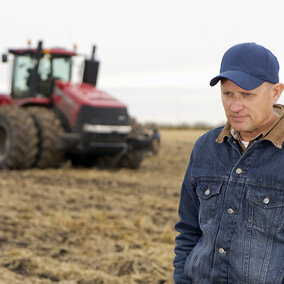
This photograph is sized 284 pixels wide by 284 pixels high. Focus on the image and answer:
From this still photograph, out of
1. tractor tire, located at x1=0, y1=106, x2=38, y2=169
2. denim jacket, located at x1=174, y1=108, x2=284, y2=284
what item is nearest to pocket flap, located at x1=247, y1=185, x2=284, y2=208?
denim jacket, located at x1=174, y1=108, x2=284, y2=284

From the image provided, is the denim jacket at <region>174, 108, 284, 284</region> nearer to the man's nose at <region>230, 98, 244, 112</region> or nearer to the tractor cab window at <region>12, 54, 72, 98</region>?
the man's nose at <region>230, 98, 244, 112</region>

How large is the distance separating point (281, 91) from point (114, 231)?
14.7 ft

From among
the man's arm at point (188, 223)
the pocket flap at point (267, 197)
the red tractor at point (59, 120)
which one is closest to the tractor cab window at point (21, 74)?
the red tractor at point (59, 120)

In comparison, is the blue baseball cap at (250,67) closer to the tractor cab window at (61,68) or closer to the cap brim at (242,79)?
the cap brim at (242,79)

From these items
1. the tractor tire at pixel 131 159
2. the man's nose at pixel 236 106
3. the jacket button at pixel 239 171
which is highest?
the man's nose at pixel 236 106

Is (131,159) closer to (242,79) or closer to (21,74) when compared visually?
(21,74)

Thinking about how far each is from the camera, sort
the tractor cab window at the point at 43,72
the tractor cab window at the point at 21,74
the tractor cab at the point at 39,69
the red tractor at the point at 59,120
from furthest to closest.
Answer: the tractor cab window at the point at 21,74 < the tractor cab window at the point at 43,72 < the tractor cab at the point at 39,69 < the red tractor at the point at 59,120

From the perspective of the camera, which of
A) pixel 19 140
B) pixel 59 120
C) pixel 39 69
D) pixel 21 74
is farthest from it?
pixel 21 74

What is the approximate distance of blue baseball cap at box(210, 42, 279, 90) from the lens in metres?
2.08

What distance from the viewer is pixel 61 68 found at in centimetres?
1286

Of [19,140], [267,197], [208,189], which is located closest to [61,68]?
[19,140]

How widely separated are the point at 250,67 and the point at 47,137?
986 cm

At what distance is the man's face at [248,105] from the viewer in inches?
83.3

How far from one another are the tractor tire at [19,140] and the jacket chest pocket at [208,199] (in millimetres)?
9651
